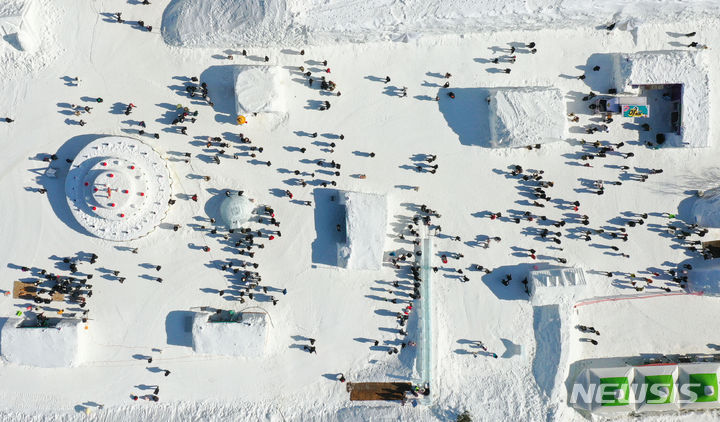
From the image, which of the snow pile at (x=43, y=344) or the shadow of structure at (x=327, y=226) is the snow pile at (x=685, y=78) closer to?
the shadow of structure at (x=327, y=226)

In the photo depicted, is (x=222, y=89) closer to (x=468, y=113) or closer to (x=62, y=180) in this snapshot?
(x=62, y=180)

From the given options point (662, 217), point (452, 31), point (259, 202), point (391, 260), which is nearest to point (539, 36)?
point (452, 31)

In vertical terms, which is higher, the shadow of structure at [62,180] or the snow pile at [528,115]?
the snow pile at [528,115]

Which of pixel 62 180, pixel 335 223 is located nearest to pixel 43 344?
pixel 62 180

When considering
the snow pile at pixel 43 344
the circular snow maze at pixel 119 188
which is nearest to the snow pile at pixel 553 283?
the circular snow maze at pixel 119 188

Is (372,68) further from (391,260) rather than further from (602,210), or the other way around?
(602,210)
